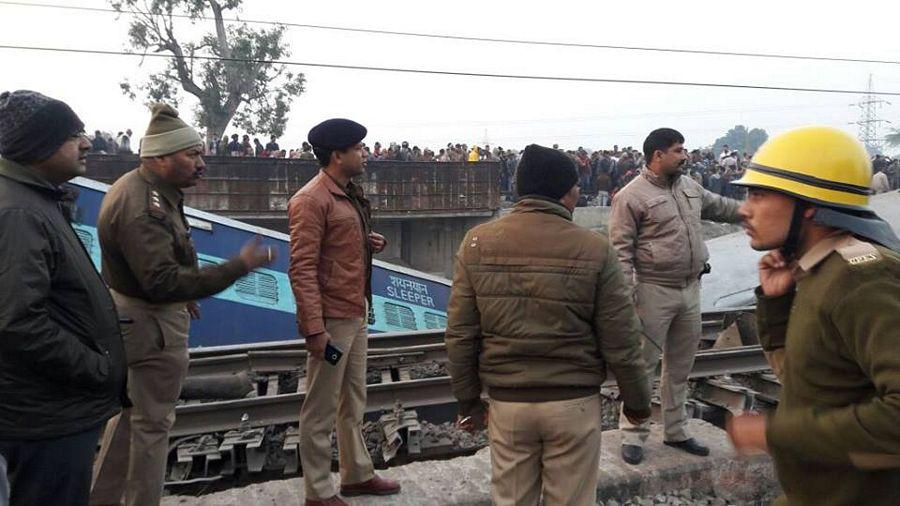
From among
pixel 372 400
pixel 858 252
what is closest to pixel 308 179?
pixel 372 400

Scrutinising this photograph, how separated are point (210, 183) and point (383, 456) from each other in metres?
17.0

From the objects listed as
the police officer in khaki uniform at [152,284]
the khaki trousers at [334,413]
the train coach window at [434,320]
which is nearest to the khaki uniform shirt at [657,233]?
the khaki trousers at [334,413]

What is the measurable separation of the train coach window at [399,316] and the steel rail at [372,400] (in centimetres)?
398

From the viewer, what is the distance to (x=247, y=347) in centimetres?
700

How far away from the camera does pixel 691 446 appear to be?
443 centimetres

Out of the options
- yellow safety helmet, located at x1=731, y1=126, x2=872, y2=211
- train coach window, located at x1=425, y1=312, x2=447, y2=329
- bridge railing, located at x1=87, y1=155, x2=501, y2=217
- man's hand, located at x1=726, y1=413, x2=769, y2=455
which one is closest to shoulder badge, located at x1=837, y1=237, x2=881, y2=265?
yellow safety helmet, located at x1=731, y1=126, x2=872, y2=211

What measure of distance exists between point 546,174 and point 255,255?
139cm

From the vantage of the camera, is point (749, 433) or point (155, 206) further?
point (155, 206)

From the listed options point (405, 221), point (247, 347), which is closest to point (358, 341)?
point (247, 347)

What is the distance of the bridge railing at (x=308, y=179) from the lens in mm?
20266

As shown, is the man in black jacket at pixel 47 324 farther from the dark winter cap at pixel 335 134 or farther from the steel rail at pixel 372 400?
the steel rail at pixel 372 400

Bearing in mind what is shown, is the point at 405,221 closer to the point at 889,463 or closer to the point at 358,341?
the point at 358,341

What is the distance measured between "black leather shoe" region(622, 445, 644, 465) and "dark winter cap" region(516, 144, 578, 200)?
210cm

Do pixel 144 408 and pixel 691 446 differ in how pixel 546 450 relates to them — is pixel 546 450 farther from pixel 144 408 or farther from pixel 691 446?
pixel 691 446
